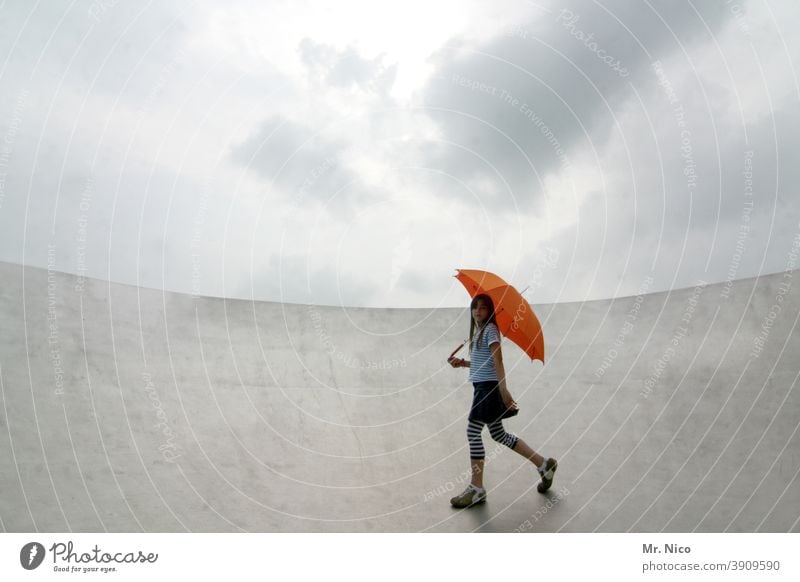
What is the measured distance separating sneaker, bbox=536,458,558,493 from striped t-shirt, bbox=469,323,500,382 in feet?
3.19

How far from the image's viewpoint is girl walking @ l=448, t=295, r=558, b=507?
514cm

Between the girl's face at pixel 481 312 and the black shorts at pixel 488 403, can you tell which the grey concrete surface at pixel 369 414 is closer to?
the black shorts at pixel 488 403

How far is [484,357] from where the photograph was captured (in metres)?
5.29

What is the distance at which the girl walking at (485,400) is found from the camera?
202 inches

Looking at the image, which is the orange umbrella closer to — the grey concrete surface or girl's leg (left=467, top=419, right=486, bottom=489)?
girl's leg (left=467, top=419, right=486, bottom=489)

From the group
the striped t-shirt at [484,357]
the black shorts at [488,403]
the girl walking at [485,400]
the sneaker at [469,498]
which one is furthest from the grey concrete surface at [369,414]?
the striped t-shirt at [484,357]

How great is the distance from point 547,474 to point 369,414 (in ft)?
8.69
